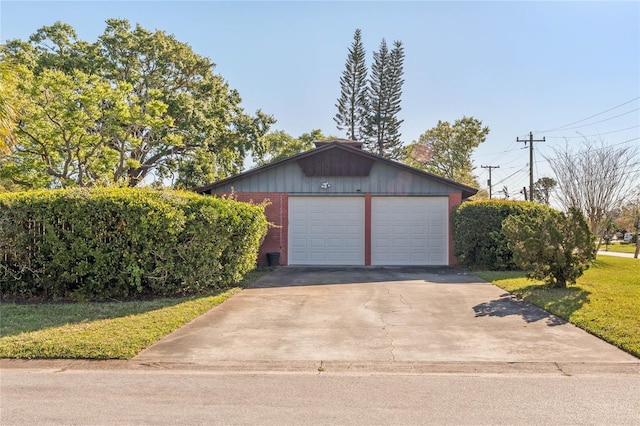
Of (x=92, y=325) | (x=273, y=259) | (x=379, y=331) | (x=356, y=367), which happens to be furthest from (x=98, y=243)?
(x=273, y=259)

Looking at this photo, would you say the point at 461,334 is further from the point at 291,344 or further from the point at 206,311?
the point at 206,311

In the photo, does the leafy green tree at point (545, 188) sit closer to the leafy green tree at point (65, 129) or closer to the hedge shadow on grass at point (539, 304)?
the hedge shadow on grass at point (539, 304)

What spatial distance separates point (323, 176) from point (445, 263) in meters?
5.48

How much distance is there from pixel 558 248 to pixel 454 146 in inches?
1139

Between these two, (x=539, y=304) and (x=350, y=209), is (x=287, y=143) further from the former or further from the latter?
(x=539, y=304)

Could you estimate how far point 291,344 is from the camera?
5832mm

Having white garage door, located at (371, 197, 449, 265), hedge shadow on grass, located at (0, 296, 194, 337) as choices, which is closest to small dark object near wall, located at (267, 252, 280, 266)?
white garage door, located at (371, 197, 449, 265)

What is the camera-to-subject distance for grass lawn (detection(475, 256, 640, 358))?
606 centimetres

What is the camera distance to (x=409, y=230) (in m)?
15.6

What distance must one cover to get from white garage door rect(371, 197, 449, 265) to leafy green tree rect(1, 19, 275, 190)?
426 inches

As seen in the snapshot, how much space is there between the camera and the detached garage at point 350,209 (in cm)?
1547

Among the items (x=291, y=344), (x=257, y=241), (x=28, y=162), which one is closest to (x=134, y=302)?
(x=257, y=241)

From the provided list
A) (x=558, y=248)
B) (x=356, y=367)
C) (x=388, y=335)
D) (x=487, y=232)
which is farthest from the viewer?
(x=487, y=232)

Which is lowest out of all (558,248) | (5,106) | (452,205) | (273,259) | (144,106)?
(273,259)
